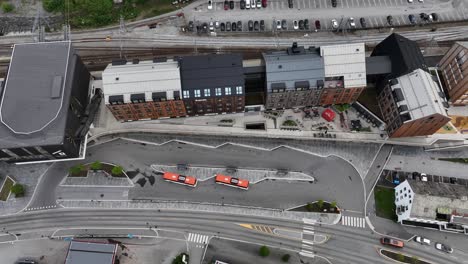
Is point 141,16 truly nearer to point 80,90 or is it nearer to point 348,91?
point 80,90

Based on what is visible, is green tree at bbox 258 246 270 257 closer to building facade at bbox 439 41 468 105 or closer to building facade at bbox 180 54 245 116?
building facade at bbox 180 54 245 116

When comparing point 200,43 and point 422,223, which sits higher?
point 200,43

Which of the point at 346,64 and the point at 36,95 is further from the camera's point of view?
the point at 346,64

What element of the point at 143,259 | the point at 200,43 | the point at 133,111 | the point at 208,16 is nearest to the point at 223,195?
the point at 143,259

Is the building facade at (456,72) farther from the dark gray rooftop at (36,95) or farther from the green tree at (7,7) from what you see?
the green tree at (7,7)

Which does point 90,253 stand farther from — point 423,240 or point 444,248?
point 444,248

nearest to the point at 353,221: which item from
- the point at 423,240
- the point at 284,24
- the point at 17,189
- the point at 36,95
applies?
the point at 423,240

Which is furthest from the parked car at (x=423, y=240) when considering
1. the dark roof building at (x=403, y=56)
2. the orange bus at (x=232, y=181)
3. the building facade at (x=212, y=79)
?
the building facade at (x=212, y=79)
